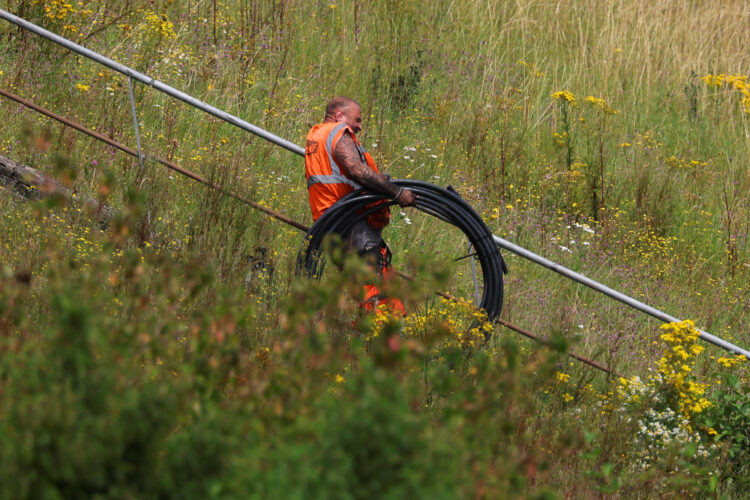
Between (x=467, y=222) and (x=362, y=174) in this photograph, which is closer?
(x=362, y=174)

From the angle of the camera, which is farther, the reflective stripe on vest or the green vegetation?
the reflective stripe on vest

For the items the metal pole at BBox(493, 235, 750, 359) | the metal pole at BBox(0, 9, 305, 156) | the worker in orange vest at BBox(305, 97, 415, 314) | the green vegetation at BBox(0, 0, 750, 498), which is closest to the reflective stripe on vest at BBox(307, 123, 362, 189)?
the worker in orange vest at BBox(305, 97, 415, 314)

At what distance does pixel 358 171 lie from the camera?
224 inches

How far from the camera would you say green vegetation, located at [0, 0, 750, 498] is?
7.54 ft

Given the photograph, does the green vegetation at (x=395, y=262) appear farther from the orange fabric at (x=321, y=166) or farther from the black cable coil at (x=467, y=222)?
the orange fabric at (x=321, y=166)

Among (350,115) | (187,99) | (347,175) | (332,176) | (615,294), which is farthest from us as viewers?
(350,115)

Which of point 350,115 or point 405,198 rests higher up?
point 350,115

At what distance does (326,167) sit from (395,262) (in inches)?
55.9

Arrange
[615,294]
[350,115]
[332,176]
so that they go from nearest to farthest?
[615,294]
[332,176]
[350,115]

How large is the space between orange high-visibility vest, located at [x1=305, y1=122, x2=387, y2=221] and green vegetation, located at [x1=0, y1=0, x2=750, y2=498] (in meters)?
0.43

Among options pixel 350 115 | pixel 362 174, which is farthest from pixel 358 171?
pixel 350 115

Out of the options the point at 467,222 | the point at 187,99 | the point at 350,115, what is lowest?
the point at 187,99

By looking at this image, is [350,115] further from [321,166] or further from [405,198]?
[405,198]

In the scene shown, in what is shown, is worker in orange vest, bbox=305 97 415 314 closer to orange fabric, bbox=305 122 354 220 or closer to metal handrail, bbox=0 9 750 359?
orange fabric, bbox=305 122 354 220
